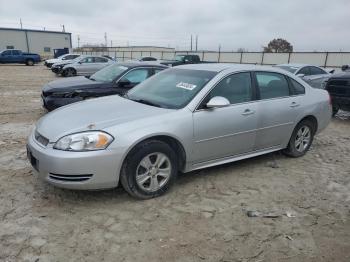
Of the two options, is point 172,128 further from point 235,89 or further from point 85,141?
point 235,89

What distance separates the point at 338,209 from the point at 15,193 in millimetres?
3790

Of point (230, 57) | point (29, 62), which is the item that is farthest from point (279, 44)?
point (29, 62)

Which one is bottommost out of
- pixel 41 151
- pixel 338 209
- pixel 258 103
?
pixel 338 209

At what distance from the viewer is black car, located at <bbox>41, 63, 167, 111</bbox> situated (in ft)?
26.1

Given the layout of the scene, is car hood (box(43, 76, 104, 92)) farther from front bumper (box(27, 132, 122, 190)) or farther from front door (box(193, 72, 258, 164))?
front bumper (box(27, 132, 122, 190))

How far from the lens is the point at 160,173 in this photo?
4.17 m

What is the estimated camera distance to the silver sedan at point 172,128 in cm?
373

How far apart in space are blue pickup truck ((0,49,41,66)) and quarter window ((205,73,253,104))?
33.5 meters

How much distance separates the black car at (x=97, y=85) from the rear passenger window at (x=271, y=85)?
378 cm

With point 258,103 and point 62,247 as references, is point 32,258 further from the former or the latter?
point 258,103

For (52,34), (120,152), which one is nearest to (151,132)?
(120,152)

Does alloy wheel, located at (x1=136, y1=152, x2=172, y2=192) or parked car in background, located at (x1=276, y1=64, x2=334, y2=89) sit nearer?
alloy wheel, located at (x1=136, y1=152, x2=172, y2=192)

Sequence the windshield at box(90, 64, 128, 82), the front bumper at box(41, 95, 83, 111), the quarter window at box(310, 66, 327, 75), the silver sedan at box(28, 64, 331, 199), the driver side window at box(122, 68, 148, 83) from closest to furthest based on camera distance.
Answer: the silver sedan at box(28, 64, 331, 199)
the front bumper at box(41, 95, 83, 111)
the driver side window at box(122, 68, 148, 83)
the windshield at box(90, 64, 128, 82)
the quarter window at box(310, 66, 327, 75)

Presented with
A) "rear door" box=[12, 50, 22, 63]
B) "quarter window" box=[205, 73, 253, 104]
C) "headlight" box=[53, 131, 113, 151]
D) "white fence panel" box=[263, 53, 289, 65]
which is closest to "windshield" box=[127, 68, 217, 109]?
"quarter window" box=[205, 73, 253, 104]
